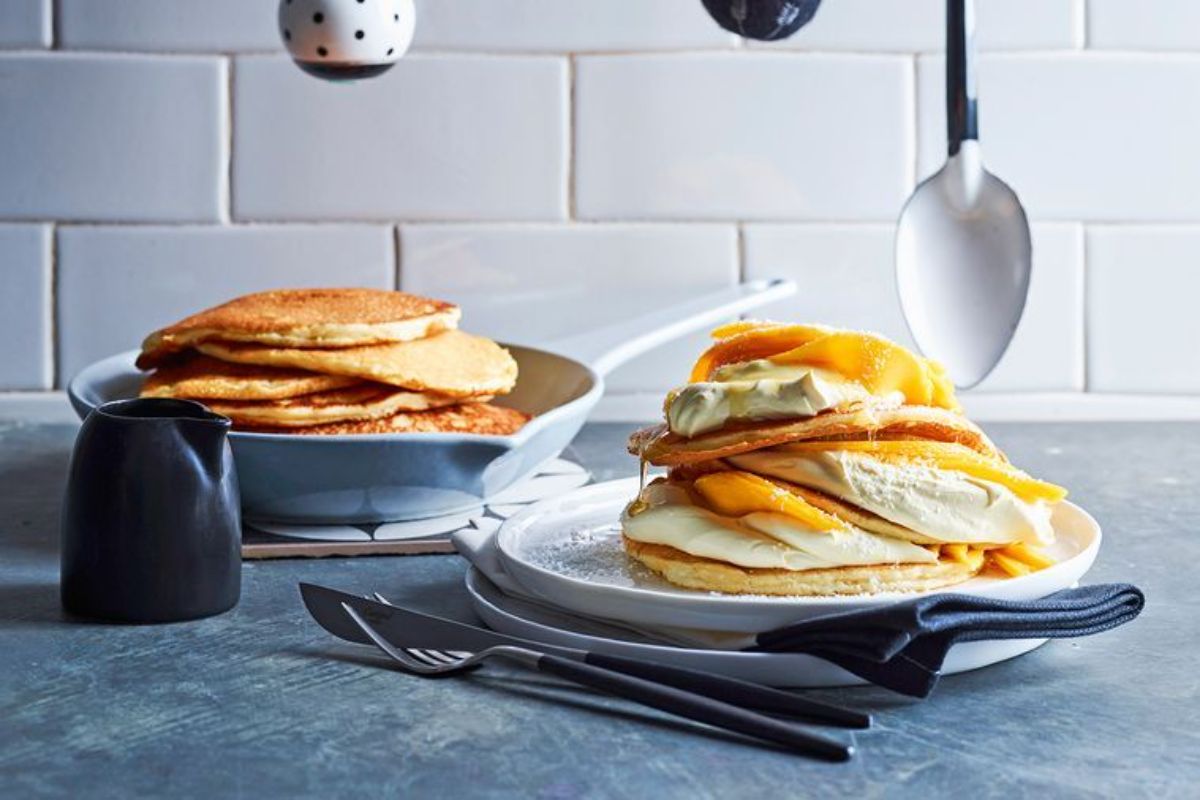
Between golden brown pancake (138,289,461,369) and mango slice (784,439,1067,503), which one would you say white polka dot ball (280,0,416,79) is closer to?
golden brown pancake (138,289,461,369)

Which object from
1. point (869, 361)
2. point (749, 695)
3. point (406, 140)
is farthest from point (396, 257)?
point (749, 695)

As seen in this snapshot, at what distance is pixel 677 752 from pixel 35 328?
1032mm

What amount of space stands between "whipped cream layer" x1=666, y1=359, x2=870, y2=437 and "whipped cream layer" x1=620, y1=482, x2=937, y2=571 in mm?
51

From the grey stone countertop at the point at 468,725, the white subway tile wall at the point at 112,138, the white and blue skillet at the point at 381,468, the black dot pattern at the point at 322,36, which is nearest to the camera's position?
the grey stone countertop at the point at 468,725

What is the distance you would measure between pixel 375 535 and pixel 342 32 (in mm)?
361

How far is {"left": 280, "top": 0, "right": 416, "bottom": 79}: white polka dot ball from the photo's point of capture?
3.92 feet

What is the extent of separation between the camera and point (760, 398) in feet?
2.84

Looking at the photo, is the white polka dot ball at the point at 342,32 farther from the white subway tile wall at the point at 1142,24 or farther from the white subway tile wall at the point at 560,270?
the white subway tile wall at the point at 1142,24

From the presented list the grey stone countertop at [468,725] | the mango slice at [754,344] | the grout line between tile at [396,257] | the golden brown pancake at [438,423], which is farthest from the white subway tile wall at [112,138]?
the mango slice at [754,344]

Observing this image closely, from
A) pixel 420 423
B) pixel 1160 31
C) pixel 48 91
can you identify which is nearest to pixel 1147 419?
pixel 1160 31

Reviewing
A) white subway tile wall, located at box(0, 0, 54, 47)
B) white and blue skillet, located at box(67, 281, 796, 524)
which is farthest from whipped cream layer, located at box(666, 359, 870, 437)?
white subway tile wall, located at box(0, 0, 54, 47)

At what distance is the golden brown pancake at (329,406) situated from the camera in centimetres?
113

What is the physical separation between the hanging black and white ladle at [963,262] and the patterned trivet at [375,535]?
345 mm

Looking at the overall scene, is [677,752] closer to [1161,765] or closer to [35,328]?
[1161,765]
